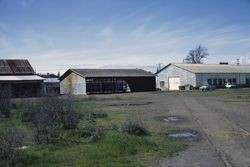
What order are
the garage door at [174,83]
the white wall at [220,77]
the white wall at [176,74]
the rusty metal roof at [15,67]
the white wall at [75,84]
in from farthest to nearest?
1. the garage door at [174,83]
2. the white wall at [176,74]
3. the white wall at [220,77]
4. the white wall at [75,84]
5. the rusty metal roof at [15,67]

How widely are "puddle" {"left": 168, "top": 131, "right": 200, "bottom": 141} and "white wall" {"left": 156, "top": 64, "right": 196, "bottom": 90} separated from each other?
59546mm

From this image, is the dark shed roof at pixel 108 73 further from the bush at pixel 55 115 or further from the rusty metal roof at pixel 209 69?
the bush at pixel 55 115

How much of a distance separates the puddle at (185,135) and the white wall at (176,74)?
195 feet

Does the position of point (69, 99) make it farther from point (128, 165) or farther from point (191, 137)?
point (128, 165)

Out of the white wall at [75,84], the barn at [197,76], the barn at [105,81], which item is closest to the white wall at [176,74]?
the barn at [197,76]

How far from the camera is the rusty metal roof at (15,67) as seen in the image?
182ft

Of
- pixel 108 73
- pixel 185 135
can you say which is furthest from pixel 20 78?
pixel 185 135

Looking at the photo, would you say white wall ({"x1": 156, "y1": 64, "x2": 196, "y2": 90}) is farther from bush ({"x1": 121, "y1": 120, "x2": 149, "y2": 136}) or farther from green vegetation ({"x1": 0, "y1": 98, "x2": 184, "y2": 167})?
green vegetation ({"x1": 0, "y1": 98, "x2": 184, "y2": 167})

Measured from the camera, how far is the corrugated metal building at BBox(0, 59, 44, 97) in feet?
167

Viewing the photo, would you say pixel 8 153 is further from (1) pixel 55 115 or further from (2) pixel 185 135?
(2) pixel 185 135

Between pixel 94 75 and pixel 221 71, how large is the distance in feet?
102

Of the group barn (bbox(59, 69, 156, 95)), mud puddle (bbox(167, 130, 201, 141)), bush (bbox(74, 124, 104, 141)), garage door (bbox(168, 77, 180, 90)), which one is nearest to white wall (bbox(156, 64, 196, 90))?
garage door (bbox(168, 77, 180, 90))

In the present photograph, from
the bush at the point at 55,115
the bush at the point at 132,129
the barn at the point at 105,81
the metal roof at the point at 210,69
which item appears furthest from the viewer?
the metal roof at the point at 210,69

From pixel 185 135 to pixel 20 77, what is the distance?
146 ft
